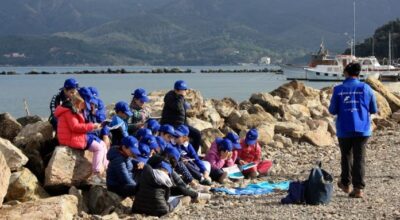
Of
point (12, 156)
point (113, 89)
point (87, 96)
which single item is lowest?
point (113, 89)

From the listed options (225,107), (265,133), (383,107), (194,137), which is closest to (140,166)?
(194,137)

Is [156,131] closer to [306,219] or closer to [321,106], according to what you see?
[306,219]

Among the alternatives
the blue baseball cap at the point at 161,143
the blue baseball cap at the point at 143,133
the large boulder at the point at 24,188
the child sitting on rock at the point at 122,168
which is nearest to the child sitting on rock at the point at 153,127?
the blue baseball cap at the point at 143,133

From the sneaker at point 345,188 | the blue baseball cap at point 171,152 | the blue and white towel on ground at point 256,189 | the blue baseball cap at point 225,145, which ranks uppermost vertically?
the blue baseball cap at point 171,152

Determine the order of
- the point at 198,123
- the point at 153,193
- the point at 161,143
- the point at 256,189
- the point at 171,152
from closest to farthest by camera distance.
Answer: the point at 153,193 → the point at 171,152 → the point at 161,143 → the point at 256,189 → the point at 198,123

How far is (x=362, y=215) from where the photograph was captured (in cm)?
912

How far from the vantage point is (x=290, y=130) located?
60.3 ft

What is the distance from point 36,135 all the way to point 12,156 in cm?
151

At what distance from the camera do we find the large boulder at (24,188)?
9938 mm

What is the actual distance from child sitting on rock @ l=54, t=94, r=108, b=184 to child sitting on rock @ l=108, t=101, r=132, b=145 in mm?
860

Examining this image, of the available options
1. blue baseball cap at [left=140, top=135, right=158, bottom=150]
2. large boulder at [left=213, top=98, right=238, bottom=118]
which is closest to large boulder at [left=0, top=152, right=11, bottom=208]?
blue baseball cap at [left=140, top=135, right=158, bottom=150]

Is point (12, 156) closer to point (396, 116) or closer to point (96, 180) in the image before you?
point (96, 180)

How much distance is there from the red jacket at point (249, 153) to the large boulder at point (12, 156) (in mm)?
4864

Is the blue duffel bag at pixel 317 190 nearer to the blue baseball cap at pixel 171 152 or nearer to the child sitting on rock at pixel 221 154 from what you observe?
the blue baseball cap at pixel 171 152
